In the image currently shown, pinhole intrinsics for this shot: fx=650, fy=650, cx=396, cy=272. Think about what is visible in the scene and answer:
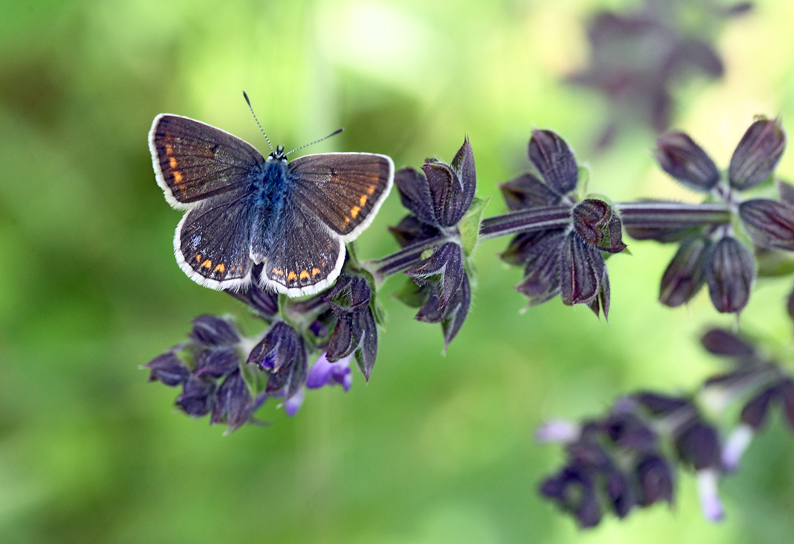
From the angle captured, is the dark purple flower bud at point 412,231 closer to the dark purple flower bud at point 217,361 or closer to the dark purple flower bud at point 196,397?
the dark purple flower bud at point 217,361

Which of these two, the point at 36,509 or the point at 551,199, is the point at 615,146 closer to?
the point at 551,199

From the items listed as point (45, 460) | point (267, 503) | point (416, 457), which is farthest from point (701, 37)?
point (45, 460)

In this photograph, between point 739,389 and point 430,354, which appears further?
point 430,354

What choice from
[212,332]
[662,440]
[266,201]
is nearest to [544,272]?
[266,201]

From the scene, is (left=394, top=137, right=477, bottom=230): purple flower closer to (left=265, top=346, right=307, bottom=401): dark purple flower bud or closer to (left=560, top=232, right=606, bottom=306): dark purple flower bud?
(left=560, top=232, right=606, bottom=306): dark purple flower bud

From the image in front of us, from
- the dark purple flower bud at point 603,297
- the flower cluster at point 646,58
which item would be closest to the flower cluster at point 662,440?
the dark purple flower bud at point 603,297

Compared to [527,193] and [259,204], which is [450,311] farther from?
[259,204]
